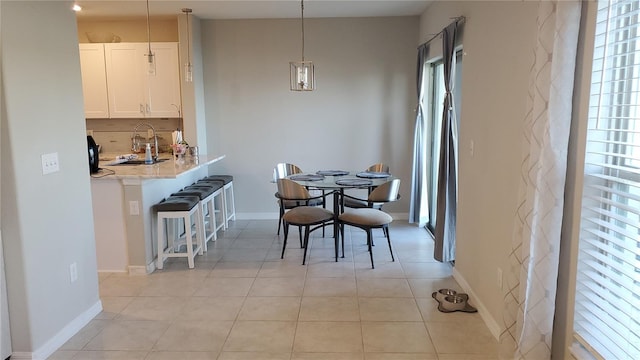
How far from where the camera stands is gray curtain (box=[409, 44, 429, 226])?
17.8 feet

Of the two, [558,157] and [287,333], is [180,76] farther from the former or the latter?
[558,157]

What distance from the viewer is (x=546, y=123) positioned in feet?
6.91

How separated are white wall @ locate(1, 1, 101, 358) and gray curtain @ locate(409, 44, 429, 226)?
363 cm

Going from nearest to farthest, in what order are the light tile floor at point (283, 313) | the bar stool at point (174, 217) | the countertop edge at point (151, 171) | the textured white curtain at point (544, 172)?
the textured white curtain at point (544, 172), the light tile floor at point (283, 313), the countertop edge at point (151, 171), the bar stool at point (174, 217)

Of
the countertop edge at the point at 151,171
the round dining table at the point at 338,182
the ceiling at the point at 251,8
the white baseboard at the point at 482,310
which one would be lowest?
the white baseboard at the point at 482,310

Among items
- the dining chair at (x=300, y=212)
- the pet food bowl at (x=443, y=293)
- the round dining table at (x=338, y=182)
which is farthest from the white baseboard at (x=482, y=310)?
the dining chair at (x=300, y=212)

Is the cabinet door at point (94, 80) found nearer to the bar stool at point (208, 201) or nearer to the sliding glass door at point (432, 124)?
the bar stool at point (208, 201)

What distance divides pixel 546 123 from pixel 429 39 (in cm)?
321

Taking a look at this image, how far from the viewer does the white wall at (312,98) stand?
5801mm

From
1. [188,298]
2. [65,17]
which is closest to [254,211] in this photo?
[188,298]

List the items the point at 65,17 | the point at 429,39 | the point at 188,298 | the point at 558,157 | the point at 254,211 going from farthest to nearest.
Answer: the point at 254,211, the point at 429,39, the point at 188,298, the point at 65,17, the point at 558,157

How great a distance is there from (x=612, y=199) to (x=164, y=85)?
16.5ft

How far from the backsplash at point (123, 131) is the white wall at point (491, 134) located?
3.89 meters

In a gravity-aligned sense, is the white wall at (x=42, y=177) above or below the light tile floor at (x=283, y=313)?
above
